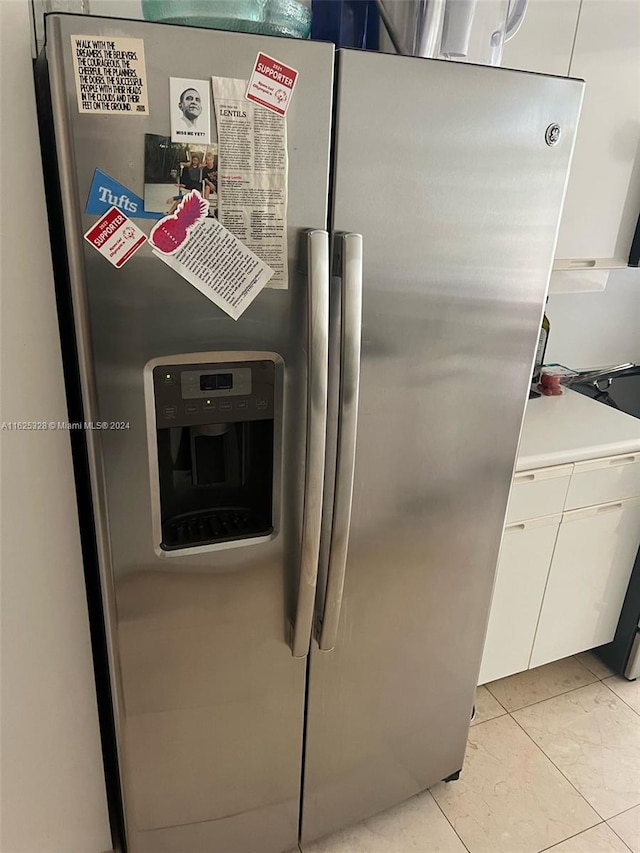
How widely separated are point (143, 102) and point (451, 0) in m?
0.61

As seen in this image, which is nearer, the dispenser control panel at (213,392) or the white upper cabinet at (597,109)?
the dispenser control panel at (213,392)

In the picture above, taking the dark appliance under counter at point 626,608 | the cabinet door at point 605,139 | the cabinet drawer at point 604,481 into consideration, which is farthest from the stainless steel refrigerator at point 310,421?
the dark appliance under counter at point 626,608

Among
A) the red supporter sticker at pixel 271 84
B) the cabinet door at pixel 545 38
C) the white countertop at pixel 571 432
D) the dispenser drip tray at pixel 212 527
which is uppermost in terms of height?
the cabinet door at pixel 545 38

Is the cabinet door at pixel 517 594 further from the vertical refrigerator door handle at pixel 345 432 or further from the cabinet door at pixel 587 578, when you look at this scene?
the vertical refrigerator door handle at pixel 345 432

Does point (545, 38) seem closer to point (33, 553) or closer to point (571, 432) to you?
point (571, 432)

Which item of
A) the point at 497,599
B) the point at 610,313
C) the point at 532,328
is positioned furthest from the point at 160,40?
the point at 610,313

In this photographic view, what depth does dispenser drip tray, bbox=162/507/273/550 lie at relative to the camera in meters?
1.10

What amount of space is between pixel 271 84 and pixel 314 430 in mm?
520

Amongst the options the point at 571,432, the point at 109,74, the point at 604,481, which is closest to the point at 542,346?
the point at 571,432

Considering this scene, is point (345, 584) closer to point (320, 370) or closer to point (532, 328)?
point (320, 370)

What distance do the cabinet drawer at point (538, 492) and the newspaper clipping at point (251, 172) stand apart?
3.37 feet

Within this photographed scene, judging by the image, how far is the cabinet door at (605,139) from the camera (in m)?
1.58

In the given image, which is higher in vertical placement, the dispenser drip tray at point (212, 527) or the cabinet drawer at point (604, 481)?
the dispenser drip tray at point (212, 527)

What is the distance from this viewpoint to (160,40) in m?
0.81
